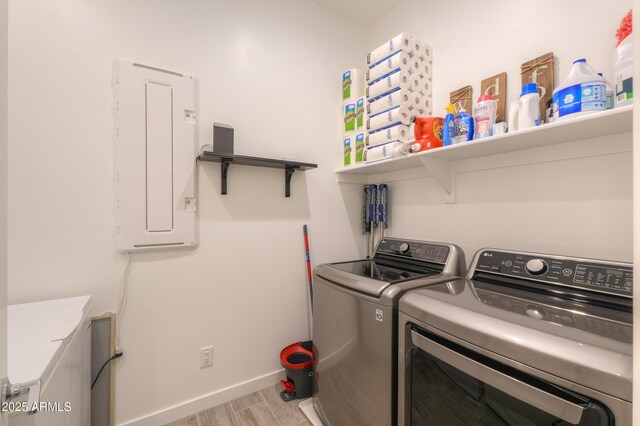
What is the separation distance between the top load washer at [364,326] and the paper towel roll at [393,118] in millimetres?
763

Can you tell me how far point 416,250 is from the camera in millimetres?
1575

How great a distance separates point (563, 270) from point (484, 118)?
2.42ft

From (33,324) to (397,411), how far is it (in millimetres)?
1386

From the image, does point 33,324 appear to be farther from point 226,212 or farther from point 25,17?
point 25,17

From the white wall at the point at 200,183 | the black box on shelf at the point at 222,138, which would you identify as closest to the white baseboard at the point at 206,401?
the white wall at the point at 200,183

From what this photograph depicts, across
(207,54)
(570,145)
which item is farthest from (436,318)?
(207,54)

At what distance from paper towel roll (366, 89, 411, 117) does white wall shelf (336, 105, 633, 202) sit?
0.37 metres

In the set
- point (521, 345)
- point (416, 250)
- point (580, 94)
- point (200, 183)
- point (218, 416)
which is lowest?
point (218, 416)

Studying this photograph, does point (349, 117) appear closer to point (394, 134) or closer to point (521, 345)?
point (394, 134)

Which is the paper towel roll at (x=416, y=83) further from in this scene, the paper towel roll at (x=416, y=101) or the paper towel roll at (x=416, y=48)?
the paper towel roll at (x=416, y=48)

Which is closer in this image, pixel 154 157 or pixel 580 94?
pixel 580 94

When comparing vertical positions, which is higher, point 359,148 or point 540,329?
point 359,148

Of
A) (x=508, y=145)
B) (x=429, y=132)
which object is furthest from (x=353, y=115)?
(x=508, y=145)

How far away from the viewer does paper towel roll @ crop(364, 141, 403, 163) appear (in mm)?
1682
